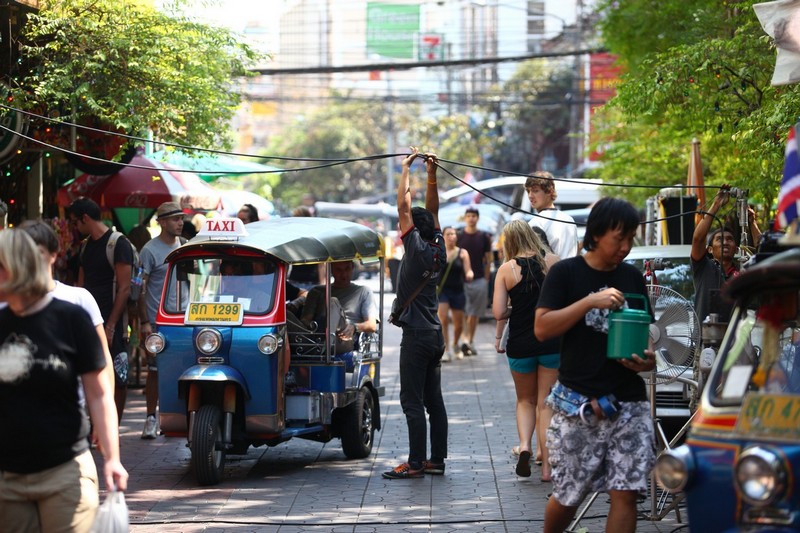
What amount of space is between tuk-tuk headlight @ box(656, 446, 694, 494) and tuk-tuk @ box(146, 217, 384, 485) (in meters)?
4.62

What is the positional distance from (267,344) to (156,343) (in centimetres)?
87

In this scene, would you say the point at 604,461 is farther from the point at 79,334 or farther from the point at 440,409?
the point at 440,409

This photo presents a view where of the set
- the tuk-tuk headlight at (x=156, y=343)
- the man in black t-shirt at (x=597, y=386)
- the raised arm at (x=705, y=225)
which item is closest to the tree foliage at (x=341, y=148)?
the raised arm at (x=705, y=225)

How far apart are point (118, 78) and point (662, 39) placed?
7.39 meters

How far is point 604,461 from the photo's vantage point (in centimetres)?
565

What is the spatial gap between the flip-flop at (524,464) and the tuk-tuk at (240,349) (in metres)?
1.55

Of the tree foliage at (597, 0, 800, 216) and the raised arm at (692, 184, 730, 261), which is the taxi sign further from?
the tree foliage at (597, 0, 800, 216)

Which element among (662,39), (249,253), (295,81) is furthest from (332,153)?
(249,253)

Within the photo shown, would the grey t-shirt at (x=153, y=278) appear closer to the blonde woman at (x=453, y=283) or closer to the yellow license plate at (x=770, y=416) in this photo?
the blonde woman at (x=453, y=283)

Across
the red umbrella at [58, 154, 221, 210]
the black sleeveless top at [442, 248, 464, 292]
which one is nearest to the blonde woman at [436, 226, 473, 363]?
the black sleeveless top at [442, 248, 464, 292]

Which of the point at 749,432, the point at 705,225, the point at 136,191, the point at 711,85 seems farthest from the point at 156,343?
the point at 136,191

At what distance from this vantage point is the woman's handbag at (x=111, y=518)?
4691 mm

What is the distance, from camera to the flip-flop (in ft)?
28.3

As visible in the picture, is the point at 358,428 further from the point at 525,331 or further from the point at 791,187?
the point at 791,187
